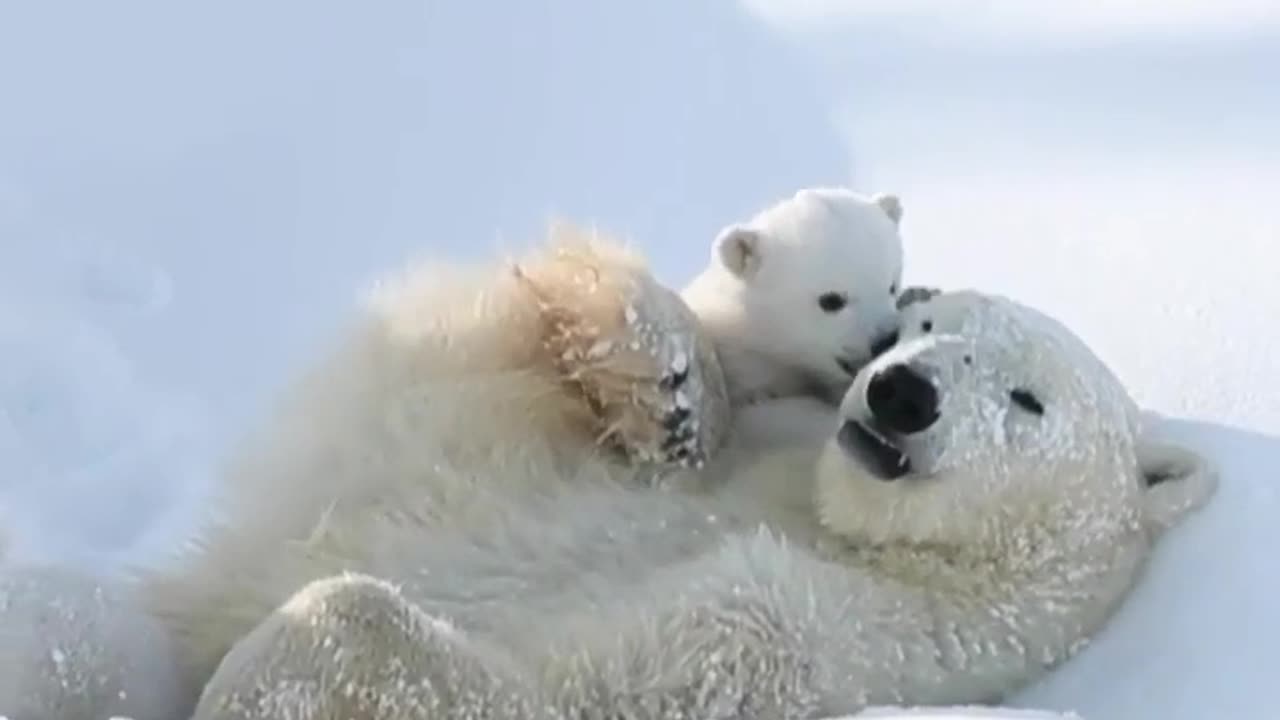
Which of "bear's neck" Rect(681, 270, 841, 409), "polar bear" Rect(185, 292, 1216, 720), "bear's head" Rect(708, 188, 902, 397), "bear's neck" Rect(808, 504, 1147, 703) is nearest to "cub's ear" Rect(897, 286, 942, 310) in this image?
"bear's head" Rect(708, 188, 902, 397)

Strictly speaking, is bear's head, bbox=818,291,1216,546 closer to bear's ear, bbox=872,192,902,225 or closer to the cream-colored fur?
the cream-colored fur

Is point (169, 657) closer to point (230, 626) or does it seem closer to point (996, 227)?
point (230, 626)

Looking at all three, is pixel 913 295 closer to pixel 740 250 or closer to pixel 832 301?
pixel 832 301

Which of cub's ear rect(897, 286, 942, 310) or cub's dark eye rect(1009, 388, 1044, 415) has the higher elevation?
cub's dark eye rect(1009, 388, 1044, 415)

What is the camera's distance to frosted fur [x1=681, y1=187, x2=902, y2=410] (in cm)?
281

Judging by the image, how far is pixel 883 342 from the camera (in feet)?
9.09

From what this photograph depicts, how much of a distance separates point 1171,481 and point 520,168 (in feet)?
6.75

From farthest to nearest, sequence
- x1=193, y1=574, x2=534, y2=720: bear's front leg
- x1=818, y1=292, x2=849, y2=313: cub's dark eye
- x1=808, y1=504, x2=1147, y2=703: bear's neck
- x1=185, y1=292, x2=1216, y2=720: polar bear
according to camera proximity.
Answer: x1=818, y1=292, x2=849, y2=313: cub's dark eye → x1=808, y1=504, x2=1147, y2=703: bear's neck → x1=185, y1=292, x2=1216, y2=720: polar bear → x1=193, y1=574, x2=534, y2=720: bear's front leg

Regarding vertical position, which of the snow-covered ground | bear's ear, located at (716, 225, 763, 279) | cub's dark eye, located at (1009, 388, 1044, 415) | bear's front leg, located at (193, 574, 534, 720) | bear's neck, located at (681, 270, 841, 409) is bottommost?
the snow-covered ground

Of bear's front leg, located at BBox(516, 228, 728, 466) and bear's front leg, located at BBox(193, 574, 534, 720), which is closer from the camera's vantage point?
bear's front leg, located at BBox(193, 574, 534, 720)

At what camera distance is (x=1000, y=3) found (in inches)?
180

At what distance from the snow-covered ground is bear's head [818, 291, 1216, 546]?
29 cm

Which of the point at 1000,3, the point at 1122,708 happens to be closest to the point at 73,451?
the point at 1122,708

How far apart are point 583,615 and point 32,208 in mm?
2197
